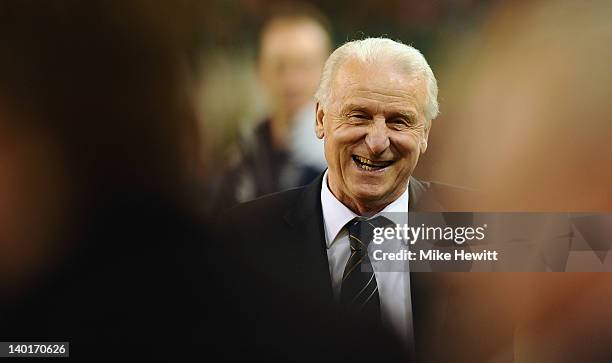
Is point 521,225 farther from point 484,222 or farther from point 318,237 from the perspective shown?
point 318,237

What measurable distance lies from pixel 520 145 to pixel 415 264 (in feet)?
1.44

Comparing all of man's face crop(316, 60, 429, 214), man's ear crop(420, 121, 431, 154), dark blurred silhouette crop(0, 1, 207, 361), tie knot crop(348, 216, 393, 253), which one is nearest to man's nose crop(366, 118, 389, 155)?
man's face crop(316, 60, 429, 214)

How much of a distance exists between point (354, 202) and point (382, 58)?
39cm

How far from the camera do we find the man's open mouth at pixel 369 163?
1.81 m

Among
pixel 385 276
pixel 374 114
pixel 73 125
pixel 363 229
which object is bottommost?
pixel 385 276

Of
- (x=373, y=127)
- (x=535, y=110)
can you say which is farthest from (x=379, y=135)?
(x=535, y=110)

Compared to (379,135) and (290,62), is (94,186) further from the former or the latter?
(379,135)

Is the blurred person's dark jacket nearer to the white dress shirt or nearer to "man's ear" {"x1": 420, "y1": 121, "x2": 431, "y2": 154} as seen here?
the white dress shirt

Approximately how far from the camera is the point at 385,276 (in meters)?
1.94

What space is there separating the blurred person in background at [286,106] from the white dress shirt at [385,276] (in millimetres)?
105

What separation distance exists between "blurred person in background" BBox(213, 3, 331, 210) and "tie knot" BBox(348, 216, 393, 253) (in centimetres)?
18

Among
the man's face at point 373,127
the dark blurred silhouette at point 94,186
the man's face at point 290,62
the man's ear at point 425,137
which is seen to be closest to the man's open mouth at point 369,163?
the man's face at point 373,127

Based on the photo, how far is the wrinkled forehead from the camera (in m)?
1.78

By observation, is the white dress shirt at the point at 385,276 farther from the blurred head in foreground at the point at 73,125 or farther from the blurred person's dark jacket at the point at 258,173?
the blurred head in foreground at the point at 73,125
